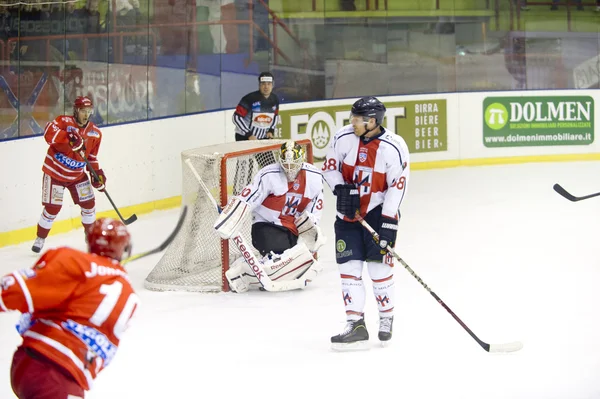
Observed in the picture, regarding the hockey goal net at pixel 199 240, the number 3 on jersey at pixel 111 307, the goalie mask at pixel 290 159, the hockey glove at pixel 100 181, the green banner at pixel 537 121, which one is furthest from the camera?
the green banner at pixel 537 121

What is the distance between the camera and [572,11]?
14.2 metres

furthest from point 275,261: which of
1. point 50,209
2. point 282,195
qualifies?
point 50,209

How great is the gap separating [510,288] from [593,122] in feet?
23.0

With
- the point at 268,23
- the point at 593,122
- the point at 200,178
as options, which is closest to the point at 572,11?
the point at 593,122

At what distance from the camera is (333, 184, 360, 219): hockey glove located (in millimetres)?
5098

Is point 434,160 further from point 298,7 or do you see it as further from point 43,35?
point 43,35

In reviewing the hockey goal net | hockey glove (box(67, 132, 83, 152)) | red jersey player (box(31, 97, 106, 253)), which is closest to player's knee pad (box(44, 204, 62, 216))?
red jersey player (box(31, 97, 106, 253))

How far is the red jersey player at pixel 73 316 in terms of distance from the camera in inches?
112

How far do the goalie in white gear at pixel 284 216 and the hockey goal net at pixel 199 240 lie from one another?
0.75 ft

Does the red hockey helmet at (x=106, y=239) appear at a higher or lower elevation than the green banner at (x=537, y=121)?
higher

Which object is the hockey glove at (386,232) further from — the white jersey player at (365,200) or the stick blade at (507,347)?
the stick blade at (507,347)

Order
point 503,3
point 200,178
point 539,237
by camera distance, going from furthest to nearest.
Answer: point 503,3 < point 539,237 < point 200,178

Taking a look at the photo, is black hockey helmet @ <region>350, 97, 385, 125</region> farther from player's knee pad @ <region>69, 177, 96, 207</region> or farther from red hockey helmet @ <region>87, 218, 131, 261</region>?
player's knee pad @ <region>69, 177, 96, 207</region>

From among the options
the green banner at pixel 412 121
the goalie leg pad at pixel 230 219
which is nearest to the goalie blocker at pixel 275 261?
the goalie leg pad at pixel 230 219
